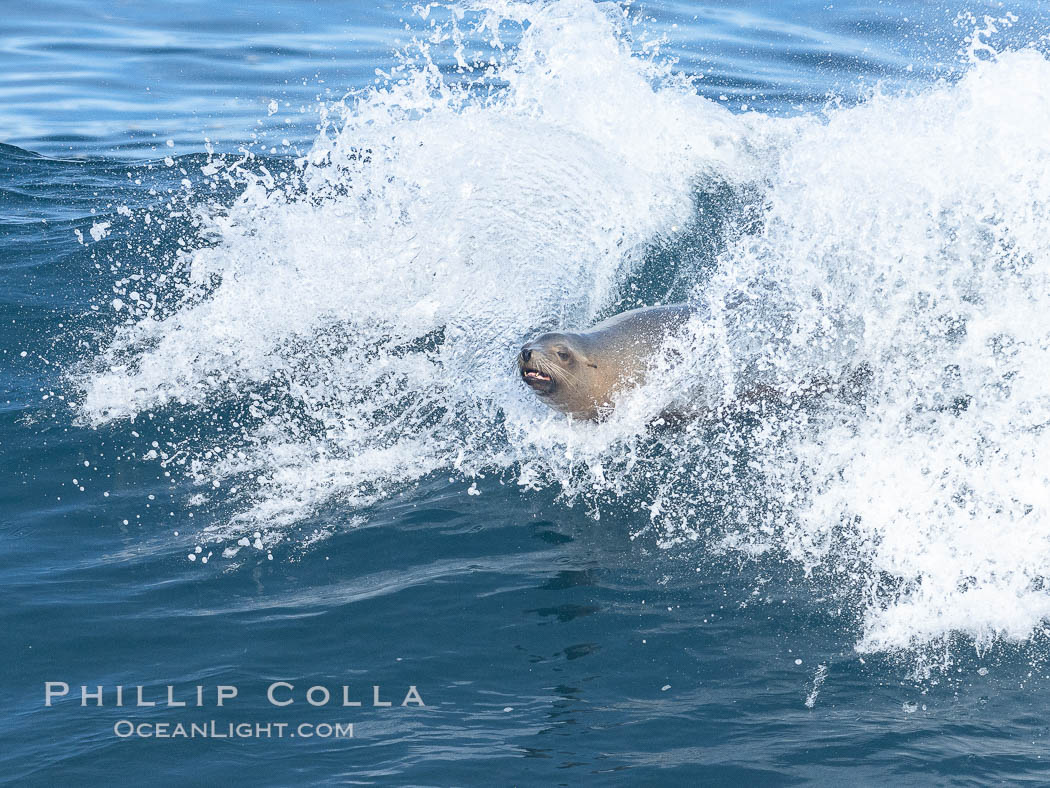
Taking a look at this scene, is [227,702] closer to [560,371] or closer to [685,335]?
[560,371]

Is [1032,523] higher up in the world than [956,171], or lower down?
lower down

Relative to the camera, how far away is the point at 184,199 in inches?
426

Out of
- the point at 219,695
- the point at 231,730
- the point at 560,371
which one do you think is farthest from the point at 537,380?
the point at 231,730

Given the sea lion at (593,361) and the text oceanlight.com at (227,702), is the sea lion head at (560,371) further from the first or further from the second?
the text oceanlight.com at (227,702)

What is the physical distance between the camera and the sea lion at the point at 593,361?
7055 millimetres

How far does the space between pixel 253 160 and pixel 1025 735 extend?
981 centimetres

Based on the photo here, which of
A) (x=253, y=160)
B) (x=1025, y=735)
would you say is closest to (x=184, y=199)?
(x=253, y=160)

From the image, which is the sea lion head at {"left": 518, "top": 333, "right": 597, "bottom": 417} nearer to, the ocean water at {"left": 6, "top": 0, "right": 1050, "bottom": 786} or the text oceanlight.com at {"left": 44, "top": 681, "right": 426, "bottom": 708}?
the ocean water at {"left": 6, "top": 0, "right": 1050, "bottom": 786}

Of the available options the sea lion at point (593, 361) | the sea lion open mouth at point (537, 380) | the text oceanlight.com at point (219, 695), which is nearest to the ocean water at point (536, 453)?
the text oceanlight.com at point (219, 695)

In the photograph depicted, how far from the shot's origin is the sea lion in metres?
7.05

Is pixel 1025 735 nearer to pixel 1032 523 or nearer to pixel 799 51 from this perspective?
pixel 1032 523

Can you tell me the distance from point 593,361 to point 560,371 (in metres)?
0.29

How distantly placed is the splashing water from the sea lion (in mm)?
135

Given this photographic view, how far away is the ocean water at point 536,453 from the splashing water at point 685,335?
1.3 inches
